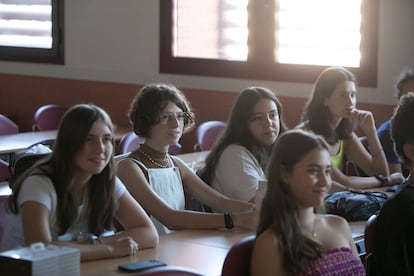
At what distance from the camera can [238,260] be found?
2480 mm

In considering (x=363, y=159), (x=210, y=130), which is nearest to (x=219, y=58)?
(x=210, y=130)

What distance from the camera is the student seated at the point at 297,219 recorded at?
8.07 feet

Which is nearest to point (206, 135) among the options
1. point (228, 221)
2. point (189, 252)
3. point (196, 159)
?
point (196, 159)

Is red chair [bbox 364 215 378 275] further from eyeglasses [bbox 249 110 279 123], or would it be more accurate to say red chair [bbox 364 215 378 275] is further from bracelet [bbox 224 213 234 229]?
eyeglasses [bbox 249 110 279 123]

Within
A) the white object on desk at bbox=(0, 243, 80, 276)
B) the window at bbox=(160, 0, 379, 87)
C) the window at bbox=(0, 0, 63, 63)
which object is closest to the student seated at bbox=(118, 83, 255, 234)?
the white object on desk at bbox=(0, 243, 80, 276)

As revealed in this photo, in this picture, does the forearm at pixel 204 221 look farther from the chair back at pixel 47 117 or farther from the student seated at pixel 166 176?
the chair back at pixel 47 117

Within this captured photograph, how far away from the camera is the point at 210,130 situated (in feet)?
19.1

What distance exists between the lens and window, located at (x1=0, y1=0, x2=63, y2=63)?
7.32 metres

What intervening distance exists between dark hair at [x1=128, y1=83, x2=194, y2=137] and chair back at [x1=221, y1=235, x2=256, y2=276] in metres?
1.18

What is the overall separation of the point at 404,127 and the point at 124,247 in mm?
1060

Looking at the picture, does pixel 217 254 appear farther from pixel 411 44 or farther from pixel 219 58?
pixel 219 58

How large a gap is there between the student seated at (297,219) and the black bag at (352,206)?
0.98 metres

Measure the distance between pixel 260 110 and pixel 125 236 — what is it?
1.11m

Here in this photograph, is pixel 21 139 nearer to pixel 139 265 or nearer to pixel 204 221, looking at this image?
pixel 204 221
